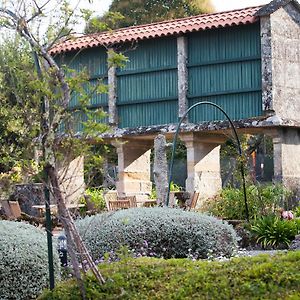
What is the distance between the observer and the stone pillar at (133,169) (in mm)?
24797

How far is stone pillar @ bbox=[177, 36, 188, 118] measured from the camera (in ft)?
73.9

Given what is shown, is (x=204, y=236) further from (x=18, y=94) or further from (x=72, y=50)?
(x=72, y=50)

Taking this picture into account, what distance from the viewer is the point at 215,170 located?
24281mm

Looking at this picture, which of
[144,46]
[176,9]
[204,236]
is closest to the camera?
[204,236]

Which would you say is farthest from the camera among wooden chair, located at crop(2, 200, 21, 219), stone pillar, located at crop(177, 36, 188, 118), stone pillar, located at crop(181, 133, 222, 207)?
stone pillar, located at crop(181, 133, 222, 207)

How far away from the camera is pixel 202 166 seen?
23594mm

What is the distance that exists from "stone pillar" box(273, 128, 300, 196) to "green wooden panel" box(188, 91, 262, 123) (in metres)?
0.94

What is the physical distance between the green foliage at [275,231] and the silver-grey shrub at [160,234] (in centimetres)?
319

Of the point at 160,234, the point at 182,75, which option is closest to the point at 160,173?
the point at 182,75

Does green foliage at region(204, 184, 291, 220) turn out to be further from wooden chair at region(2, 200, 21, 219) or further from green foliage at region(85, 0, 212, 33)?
green foliage at region(85, 0, 212, 33)

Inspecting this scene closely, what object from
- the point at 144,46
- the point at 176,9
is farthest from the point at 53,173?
the point at 176,9

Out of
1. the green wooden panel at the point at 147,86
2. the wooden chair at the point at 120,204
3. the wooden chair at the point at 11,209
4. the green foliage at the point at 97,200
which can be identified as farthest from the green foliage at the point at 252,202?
the wooden chair at the point at 11,209

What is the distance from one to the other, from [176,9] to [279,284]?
34597mm

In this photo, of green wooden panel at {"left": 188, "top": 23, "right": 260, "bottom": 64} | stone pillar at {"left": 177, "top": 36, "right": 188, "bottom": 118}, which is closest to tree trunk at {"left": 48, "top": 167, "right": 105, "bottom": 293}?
green wooden panel at {"left": 188, "top": 23, "right": 260, "bottom": 64}
